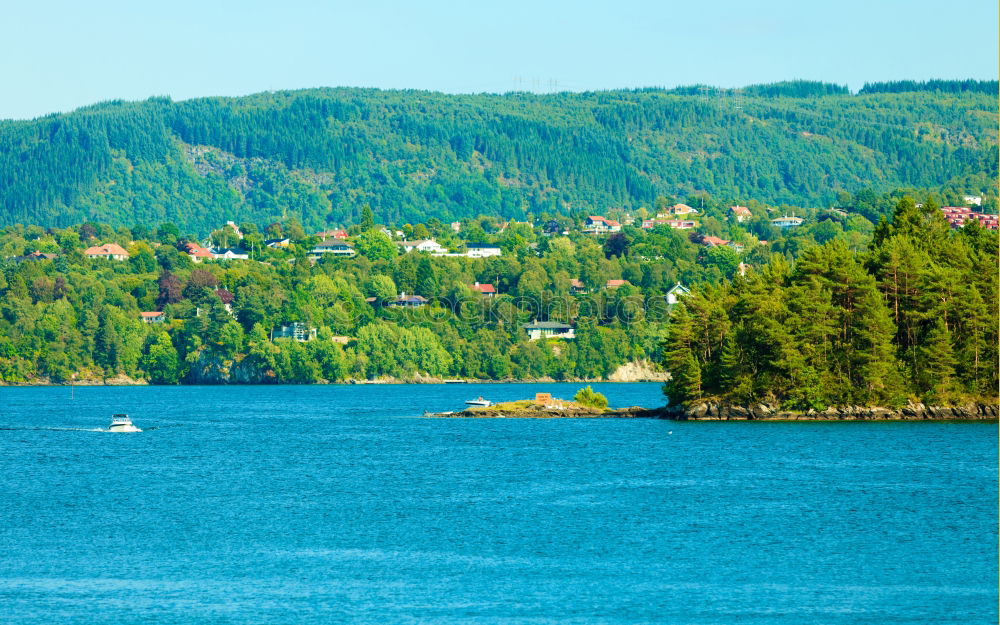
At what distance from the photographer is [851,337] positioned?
110000 mm

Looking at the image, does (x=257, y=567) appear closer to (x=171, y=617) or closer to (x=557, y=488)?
(x=171, y=617)

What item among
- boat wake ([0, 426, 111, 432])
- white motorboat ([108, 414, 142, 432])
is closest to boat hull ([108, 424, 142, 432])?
white motorboat ([108, 414, 142, 432])

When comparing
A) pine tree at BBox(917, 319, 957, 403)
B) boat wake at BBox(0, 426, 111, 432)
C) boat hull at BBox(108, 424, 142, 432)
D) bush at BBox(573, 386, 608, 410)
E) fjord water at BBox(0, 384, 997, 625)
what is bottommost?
boat wake at BBox(0, 426, 111, 432)

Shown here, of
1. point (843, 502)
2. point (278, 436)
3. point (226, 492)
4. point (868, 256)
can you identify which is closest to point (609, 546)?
point (843, 502)

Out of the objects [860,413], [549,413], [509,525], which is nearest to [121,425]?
[549,413]

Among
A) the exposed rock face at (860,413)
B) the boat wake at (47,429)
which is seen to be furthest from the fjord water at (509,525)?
the boat wake at (47,429)

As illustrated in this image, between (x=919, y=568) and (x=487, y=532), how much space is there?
1719 centimetres

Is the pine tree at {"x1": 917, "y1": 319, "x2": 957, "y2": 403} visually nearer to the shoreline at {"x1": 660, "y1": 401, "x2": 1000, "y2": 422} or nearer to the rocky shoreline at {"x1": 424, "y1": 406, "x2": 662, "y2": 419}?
the shoreline at {"x1": 660, "y1": 401, "x2": 1000, "y2": 422}

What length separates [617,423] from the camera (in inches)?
4596

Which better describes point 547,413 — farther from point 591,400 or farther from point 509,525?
point 509,525

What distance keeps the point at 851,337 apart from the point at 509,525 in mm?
Answer: 52548

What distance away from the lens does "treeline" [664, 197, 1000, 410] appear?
108 meters

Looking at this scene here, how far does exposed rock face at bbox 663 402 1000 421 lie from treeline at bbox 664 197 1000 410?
0.67m

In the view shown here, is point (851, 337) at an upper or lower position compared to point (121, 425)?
upper
